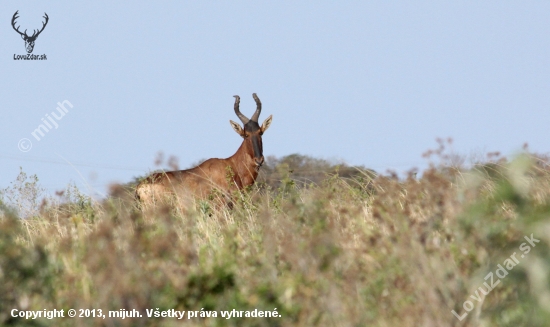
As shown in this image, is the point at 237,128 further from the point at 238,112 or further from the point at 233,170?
the point at 233,170

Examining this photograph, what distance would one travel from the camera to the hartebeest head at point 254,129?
1483 centimetres

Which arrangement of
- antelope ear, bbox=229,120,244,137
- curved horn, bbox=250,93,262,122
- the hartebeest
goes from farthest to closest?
1. curved horn, bbox=250,93,262,122
2. antelope ear, bbox=229,120,244,137
3. the hartebeest

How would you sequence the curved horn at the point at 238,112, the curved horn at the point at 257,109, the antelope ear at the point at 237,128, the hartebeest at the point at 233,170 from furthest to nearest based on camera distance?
the curved horn at the point at 257,109 < the curved horn at the point at 238,112 < the antelope ear at the point at 237,128 < the hartebeest at the point at 233,170

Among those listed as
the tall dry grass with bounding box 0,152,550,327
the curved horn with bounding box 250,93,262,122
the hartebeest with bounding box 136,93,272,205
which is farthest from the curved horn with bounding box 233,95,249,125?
the tall dry grass with bounding box 0,152,550,327

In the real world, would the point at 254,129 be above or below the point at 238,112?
below

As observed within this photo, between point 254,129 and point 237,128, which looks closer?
point 254,129

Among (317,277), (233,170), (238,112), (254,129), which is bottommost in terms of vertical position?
(317,277)

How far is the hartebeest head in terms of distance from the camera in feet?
48.6

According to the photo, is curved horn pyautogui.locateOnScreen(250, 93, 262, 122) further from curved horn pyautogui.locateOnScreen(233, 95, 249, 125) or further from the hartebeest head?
curved horn pyautogui.locateOnScreen(233, 95, 249, 125)

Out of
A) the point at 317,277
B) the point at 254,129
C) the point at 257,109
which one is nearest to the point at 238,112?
the point at 257,109

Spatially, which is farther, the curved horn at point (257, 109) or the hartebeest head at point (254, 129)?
the curved horn at point (257, 109)

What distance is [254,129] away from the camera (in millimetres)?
15289

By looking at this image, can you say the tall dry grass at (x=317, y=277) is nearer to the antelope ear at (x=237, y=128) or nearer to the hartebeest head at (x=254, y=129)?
the hartebeest head at (x=254, y=129)

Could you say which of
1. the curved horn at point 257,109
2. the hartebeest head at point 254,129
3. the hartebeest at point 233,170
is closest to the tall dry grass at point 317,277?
the hartebeest at point 233,170
